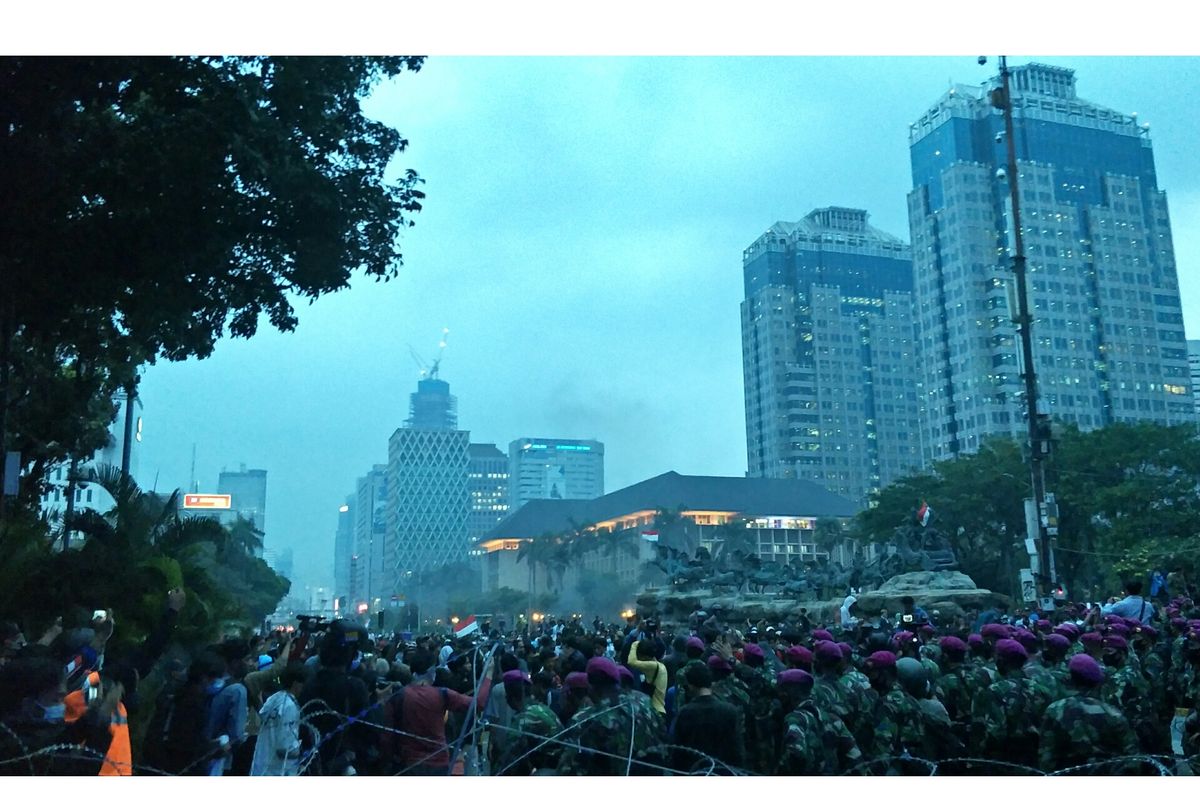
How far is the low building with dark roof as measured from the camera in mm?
96750

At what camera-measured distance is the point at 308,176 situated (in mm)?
13469

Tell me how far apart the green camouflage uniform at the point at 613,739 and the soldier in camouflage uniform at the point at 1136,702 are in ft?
12.0

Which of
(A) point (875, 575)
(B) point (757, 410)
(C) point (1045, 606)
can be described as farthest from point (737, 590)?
(B) point (757, 410)

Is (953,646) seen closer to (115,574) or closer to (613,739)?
(613,739)

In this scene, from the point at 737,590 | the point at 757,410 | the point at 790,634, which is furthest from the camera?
the point at 757,410

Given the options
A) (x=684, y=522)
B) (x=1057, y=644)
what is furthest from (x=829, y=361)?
(x=1057, y=644)

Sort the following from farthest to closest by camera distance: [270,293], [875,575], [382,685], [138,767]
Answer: [875,575]
[270,293]
[382,685]
[138,767]

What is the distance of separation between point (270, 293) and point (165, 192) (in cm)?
246

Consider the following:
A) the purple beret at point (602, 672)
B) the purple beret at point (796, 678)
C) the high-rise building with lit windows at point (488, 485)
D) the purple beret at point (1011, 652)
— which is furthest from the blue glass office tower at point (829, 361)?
the purple beret at point (602, 672)

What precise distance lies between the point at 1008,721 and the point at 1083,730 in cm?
121

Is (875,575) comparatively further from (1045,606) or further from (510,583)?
(510,583)

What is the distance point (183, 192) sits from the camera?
1281cm

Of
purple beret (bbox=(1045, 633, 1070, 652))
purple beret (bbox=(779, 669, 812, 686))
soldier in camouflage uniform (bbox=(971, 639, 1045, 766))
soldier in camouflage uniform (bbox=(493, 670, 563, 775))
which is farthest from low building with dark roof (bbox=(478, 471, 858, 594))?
soldier in camouflage uniform (bbox=(493, 670, 563, 775))

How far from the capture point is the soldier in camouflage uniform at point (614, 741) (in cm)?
620
